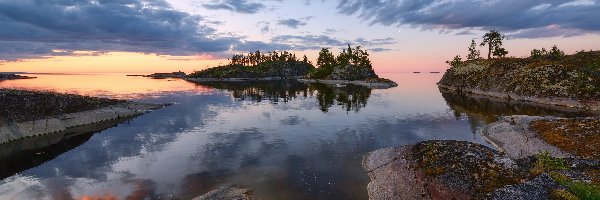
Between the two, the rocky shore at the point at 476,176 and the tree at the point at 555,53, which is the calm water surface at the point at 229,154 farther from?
the tree at the point at 555,53

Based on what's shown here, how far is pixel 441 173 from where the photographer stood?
29656mm

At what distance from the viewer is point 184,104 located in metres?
104

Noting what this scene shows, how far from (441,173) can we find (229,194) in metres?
17.8

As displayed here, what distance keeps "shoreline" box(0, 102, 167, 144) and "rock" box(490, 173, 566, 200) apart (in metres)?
63.0

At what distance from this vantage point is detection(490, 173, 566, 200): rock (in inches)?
923

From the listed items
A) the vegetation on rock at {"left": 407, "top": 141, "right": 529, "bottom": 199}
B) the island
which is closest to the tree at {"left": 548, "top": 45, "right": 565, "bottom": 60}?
the island

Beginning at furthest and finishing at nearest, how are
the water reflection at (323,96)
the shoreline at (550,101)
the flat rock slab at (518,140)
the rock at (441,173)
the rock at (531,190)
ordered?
the water reflection at (323,96)
the shoreline at (550,101)
the flat rock slab at (518,140)
the rock at (441,173)
the rock at (531,190)

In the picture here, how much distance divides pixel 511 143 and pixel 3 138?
7137 centimetres

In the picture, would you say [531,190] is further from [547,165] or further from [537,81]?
[537,81]

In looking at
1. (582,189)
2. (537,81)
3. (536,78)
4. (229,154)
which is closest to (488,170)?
(582,189)

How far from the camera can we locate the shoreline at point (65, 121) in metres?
55.1

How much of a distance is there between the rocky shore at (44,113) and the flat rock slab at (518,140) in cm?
6844

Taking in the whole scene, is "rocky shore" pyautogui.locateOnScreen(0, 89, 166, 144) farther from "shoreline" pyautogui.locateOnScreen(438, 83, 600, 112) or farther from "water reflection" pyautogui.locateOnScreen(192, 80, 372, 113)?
"shoreline" pyautogui.locateOnScreen(438, 83, 600, 112)

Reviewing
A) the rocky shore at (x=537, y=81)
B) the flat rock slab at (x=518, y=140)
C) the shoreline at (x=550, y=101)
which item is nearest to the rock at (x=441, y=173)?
the flat rock slab at (x=518, y=140)
